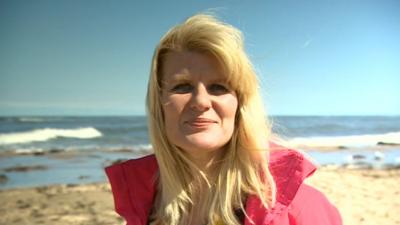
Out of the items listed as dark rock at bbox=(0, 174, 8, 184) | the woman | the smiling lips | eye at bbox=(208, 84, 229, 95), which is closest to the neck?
the woman

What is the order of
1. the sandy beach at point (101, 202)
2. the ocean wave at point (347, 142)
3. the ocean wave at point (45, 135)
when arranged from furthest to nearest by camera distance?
the ocean wave at point (45, 135)
the ocean wave at point (347, 142)
the sandy beach at point (101, 202)

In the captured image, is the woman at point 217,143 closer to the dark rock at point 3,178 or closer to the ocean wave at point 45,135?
the dark rock at point 3,178

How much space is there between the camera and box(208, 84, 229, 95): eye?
61.2 inches

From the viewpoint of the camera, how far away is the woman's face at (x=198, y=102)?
1525mm

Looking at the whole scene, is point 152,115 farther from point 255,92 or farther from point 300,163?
point 300,163

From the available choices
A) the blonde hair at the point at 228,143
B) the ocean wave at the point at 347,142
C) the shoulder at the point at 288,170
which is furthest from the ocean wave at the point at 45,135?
the shoulder at the point at 288,170

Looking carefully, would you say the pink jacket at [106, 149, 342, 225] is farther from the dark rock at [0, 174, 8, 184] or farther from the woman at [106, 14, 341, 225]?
the dark rock at [0, 174, 8, 184]

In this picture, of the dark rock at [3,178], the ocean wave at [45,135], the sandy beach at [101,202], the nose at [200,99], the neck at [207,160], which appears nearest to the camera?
the nose at [200,99]

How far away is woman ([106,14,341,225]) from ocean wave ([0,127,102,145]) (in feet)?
67.4

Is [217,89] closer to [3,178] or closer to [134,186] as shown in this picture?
[134,186]

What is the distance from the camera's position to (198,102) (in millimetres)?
1511

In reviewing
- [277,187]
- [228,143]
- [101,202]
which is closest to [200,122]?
[228,143]

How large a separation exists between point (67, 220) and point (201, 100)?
5006 millimetres

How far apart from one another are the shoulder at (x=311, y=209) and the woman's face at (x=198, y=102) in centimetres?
36
